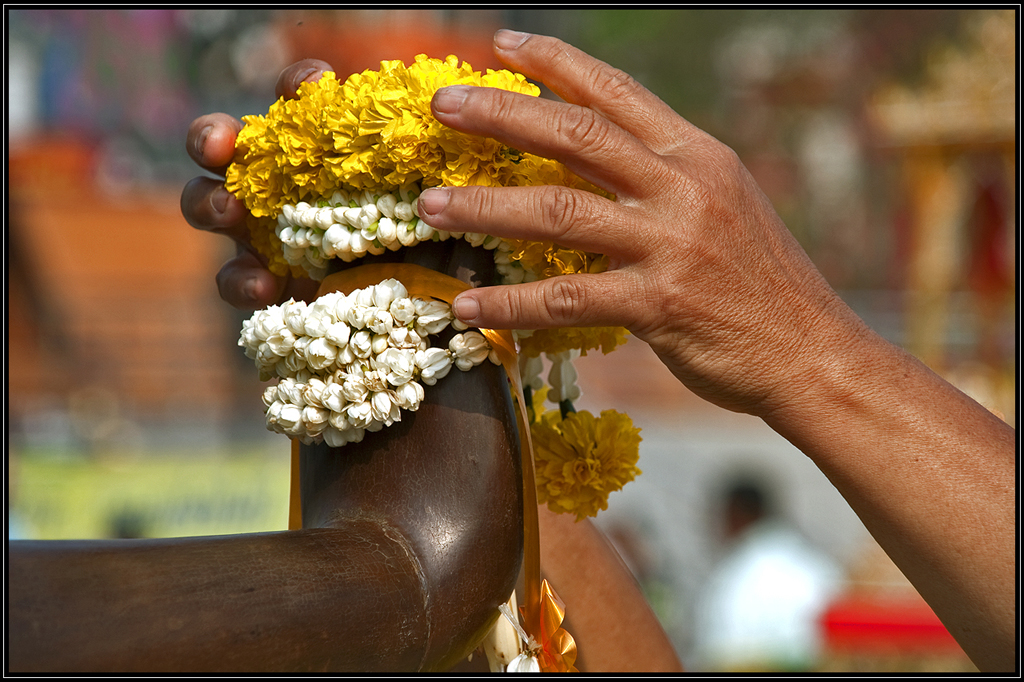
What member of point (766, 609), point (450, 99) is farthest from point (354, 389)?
point (766, 609)

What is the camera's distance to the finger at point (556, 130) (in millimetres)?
948

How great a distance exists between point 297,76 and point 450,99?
1.20 feet

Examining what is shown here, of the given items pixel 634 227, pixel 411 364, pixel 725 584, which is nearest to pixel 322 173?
pixel 411 364

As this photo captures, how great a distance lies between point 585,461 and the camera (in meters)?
1.22

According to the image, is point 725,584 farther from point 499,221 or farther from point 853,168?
point 853,168

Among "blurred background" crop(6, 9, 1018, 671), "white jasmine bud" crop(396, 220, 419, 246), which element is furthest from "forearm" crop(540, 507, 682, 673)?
"blurred background" crop(6, 9, 1018, 671)

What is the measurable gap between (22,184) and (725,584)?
10721 millimetres

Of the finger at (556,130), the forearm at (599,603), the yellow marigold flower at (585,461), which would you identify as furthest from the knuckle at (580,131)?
the forearm at (599,603)

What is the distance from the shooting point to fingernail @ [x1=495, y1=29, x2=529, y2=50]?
1.03m

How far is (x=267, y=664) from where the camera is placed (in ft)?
2.80

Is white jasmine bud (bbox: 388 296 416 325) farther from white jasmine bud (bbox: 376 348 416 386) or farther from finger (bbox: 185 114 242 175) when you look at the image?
finger (bbox: 185 114 242 175)

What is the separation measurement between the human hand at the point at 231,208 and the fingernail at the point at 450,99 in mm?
307

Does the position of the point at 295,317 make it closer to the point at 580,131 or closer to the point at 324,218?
the point at 324,218

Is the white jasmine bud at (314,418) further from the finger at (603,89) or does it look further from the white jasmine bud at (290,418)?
the finger at (603,89)
